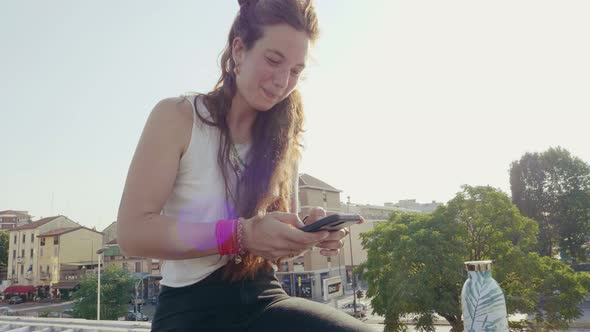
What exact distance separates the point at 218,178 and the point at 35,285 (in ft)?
157

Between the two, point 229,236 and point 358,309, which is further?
point 358,309

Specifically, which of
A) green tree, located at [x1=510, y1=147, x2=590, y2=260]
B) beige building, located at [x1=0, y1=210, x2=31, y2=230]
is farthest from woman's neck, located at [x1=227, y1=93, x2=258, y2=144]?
beige building, located at [x1=0, y1=210, x2=31, y2=230]

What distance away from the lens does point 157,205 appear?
113 centimetres

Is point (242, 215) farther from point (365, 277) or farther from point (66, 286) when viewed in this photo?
point (66, 286)

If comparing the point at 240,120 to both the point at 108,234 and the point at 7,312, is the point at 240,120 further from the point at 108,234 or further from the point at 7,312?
the point at 108,234

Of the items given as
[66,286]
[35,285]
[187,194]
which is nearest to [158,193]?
[187,194]

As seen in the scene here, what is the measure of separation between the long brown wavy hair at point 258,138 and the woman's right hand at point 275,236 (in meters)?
0.10

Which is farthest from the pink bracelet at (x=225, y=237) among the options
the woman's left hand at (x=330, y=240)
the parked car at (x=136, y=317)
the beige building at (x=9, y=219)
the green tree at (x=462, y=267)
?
the beige building at (x=9, y=219)

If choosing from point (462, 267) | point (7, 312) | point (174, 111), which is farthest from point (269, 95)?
point (7, 312)

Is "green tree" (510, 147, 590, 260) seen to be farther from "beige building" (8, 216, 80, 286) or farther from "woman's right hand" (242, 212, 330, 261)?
"beige building" (8, 216, 80, 286)

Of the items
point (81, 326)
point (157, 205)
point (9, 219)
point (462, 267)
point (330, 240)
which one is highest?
point (9, 219)

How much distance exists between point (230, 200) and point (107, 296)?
29542 mm

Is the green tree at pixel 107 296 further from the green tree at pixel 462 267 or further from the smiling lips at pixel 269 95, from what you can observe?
the smiling lips at pixel 269 95

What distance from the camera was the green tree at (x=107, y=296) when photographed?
26.2 meters
